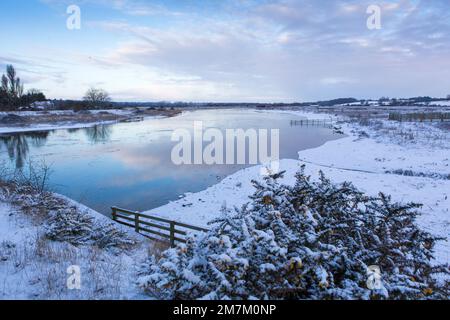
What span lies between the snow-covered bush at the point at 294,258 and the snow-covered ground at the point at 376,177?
180 centimetres

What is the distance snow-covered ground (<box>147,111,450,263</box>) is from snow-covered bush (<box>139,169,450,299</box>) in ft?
5.91

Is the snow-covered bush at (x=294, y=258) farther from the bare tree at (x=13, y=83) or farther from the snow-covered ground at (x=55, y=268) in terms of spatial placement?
the bare tree at (x=13, y=83)

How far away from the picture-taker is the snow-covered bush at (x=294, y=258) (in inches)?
151

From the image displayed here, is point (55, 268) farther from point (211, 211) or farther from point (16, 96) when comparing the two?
point (16, 96)

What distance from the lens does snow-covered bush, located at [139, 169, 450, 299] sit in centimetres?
384

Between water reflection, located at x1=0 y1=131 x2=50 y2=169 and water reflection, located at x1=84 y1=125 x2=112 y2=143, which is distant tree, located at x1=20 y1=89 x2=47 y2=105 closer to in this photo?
water reflection, located at x1=84 y1=125 x2=112 y2=143

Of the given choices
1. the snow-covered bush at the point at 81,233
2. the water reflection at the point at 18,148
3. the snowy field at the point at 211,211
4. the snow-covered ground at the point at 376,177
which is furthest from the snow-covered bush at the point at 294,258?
the water reflection at the point at 18,148

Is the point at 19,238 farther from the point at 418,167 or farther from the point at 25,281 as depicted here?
the point at 418,167

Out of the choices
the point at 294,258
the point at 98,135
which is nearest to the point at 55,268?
the point at 294,258

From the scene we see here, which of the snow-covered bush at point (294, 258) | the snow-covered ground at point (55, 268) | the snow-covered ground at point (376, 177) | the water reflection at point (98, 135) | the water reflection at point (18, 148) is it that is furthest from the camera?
the water reflection at point (98, 135)

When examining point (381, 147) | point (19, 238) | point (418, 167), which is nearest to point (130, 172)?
point (19, 238)

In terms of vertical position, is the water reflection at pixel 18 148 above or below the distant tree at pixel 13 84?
below

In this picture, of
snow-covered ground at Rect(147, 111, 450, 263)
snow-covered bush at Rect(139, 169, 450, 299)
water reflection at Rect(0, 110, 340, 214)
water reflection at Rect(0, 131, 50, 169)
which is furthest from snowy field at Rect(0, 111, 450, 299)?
water reflection at Rect(0, 131, 50, 169)
